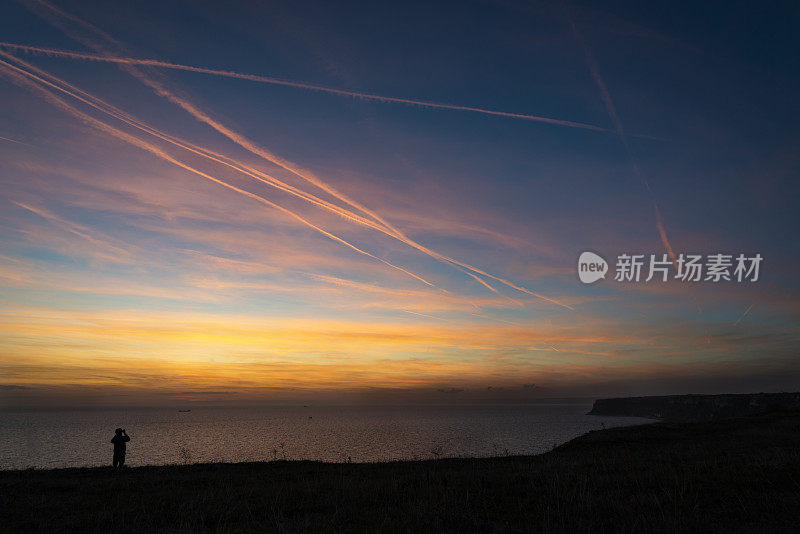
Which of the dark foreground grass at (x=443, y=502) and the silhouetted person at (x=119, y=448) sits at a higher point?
the dark foreground grass at (x=443, y=502)

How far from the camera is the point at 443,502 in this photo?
1141cm

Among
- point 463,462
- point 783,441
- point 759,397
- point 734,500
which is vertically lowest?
point 759,397

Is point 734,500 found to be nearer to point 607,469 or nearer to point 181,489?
point 607,469

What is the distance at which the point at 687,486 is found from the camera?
11727 mm

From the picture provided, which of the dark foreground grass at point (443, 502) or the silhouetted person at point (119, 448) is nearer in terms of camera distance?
the dark foreground grass at point (443, 502)

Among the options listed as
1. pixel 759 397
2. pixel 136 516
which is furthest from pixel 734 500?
pixel 759 397

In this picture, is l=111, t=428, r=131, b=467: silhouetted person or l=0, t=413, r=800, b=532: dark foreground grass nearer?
l=0, t=413, r=800, b=532: dark foreground grass

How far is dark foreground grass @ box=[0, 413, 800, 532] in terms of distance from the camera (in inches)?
356

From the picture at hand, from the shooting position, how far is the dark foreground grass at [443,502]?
9047mm

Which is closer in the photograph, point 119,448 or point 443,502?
point 443,502

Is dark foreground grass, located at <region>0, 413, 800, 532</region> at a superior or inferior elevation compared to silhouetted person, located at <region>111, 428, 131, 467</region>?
superior

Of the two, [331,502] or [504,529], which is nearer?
[504,529]

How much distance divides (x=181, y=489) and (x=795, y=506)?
17887mm

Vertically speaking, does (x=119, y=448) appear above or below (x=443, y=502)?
below
